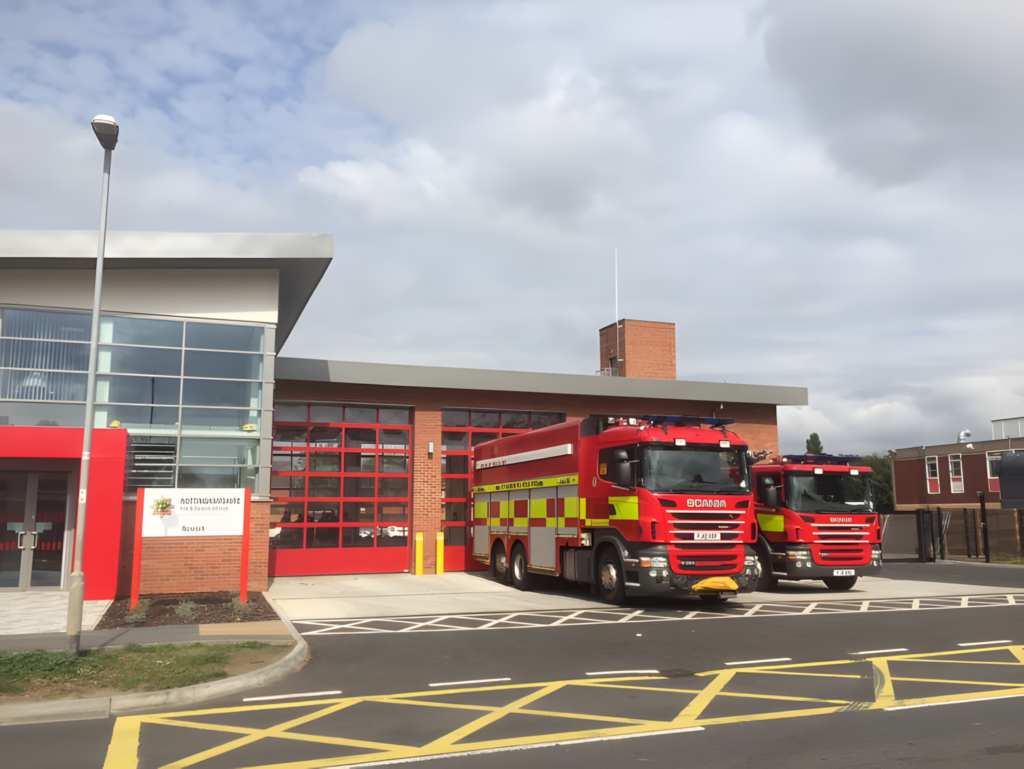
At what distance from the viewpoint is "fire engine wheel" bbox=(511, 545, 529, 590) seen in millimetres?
18453

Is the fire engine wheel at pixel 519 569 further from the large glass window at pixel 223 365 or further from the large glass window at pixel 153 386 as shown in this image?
the large glass window at pixel 223 365

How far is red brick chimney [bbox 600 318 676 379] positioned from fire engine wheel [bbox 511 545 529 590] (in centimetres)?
1197

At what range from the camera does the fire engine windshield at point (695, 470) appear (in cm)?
1452

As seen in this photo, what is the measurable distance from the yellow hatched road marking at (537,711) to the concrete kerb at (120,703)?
1.01 ft

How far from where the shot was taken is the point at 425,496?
2225 centimetres

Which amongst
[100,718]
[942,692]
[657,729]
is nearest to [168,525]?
[100,718]

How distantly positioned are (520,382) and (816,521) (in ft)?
28.8

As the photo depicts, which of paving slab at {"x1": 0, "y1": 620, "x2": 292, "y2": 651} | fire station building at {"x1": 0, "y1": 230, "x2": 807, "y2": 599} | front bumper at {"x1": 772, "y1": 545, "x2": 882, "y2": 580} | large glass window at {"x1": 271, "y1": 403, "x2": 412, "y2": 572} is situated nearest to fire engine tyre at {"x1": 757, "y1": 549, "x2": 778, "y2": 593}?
front bumper at {"x1": 772, "y1": 545, "x2": 882, "y2": 580}

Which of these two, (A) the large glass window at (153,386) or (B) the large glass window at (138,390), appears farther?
(B) the large glass window at (138,390)

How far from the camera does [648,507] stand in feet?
46.8

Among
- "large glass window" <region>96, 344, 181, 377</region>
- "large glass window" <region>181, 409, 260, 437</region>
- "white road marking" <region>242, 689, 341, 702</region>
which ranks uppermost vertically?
"large glass window" <region>96, 344, 181, 377</region>

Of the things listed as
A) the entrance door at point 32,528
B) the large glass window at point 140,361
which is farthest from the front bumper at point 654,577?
the entrance door at point 32,528

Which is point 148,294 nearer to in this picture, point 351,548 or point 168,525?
point 168,525

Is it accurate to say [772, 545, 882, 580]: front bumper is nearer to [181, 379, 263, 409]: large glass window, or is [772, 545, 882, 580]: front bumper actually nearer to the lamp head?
[181, 379, 263, 409]: large glass window
